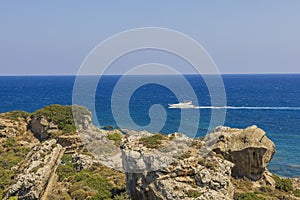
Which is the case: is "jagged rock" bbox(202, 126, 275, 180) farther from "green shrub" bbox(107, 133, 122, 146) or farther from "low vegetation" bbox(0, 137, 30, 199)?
"low vegetation" bbox(0, 137, 30, 199)

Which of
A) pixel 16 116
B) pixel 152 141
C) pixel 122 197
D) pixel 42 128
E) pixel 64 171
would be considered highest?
pixel 152 141

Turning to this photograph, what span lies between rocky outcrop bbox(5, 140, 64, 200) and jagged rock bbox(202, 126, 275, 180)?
12.0 m

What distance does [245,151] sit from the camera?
2550cm

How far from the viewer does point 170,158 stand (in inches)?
761

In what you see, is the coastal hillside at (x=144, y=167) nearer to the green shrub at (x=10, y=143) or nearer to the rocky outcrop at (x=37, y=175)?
the rocky outcrop at (x=37, y=175)

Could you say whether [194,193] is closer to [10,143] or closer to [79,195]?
[79,195]

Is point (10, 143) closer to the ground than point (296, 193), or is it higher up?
higher up

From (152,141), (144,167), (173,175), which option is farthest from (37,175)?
(173,175)

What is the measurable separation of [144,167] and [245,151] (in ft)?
31.3

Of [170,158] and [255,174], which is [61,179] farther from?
[255,174]

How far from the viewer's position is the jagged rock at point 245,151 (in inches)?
1005

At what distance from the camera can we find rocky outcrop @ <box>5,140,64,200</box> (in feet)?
76.3

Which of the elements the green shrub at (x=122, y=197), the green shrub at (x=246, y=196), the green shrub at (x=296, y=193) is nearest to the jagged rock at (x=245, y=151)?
the green shrub at (x=296, y=193)

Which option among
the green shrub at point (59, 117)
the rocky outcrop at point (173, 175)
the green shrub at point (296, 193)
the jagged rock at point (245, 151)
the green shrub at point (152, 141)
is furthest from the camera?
the green shrub at point (59, 117)
